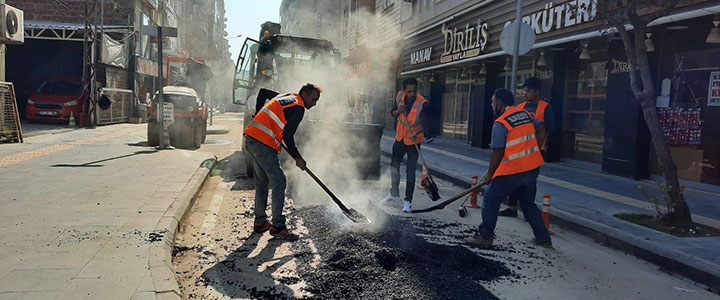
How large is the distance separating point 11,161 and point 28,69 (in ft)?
55.3

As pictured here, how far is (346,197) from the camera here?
745 cm

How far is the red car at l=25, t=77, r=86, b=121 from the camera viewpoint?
19.0m

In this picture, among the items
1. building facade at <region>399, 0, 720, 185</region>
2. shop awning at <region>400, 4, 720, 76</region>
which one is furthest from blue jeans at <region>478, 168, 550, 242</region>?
shop awning at <region>400, 4, 720, 76</region>

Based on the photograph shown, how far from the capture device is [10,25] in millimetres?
12844

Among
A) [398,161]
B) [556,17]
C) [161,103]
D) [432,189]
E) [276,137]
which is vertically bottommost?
[432,189]

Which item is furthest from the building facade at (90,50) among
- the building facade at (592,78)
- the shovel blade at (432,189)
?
the shovel blade at (432,189)

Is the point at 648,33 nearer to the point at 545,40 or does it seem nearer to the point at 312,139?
the point at 545,40

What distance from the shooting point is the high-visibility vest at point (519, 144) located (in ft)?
16.6

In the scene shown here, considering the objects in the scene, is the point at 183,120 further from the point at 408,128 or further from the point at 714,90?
the point at 714,90

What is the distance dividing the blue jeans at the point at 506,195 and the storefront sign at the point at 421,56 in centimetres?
1367

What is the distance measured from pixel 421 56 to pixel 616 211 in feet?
43.8

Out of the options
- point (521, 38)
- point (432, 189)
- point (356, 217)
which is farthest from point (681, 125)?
point (356, 217)

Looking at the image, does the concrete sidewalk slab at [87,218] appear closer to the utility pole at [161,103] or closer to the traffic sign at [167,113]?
the utility pole at [161,103]

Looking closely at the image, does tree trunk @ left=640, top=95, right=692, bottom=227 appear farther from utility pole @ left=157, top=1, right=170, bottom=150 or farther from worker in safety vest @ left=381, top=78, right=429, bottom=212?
utility pole @ left=157, top=1, right=170, bottom=150
